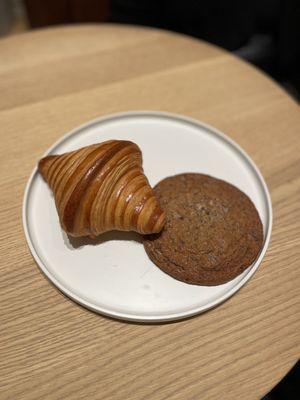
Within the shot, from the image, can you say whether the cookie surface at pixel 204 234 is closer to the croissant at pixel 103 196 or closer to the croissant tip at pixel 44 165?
the croissant at pixel 103 196

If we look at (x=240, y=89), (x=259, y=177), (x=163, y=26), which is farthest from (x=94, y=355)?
(x=163, y=26)

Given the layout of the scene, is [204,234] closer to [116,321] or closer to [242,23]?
[116,321]

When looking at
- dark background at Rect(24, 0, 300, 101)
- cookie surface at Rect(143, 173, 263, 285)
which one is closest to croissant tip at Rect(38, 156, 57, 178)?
cookie surface at Rect(143, 173, 263, 285)

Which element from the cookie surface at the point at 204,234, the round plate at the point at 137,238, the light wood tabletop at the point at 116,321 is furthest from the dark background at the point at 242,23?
the cookie surface at the point at 204,234

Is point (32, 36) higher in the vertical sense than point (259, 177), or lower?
higher

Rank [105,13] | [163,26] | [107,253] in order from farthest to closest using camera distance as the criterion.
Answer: [105,13] < [163,26] < [107,253]

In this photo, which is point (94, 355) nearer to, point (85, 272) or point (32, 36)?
point (85, 272)

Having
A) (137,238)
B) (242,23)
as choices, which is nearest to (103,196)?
(137,238)
